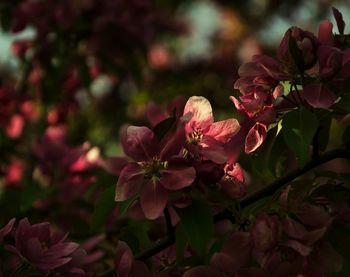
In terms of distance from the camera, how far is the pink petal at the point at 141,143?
1144 millimetres

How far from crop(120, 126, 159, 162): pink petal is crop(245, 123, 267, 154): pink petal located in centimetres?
13

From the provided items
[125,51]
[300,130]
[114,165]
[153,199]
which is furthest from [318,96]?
[125,51]

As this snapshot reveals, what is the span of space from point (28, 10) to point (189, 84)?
3.90ft

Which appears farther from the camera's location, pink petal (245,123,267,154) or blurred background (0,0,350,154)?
blurred background (0,0,350,154)

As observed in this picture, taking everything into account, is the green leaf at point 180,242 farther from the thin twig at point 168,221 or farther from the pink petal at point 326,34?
the pink petal at point 326,34

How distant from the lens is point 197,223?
1.10 meters

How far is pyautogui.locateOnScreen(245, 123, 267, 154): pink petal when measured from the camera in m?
1.15

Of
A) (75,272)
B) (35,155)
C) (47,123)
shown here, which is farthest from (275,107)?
(47,123)

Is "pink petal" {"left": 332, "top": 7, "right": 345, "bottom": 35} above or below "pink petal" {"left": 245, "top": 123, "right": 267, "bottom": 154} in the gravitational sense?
above

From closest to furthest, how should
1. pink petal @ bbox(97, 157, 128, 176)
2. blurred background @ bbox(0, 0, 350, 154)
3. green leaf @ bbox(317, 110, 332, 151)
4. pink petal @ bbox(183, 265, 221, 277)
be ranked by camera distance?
pink petal @ bbox(183, 265, 221, 277) < green leaf @ bbox(317, 110, 332, 151) < pink petal @ bbox(97, 157, 128, 176) < blurred background @ bbox(0, 0, 350, 154)

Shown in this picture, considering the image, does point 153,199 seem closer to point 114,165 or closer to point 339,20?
point 114,165

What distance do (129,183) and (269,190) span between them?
0.65ft

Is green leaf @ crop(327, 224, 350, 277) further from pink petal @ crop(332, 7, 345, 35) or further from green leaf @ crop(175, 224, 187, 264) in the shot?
pink petal @ crop(332, 7, 345, 35)

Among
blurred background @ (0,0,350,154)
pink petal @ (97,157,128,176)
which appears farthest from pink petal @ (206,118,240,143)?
blurred background @ (0,0,350,154)
